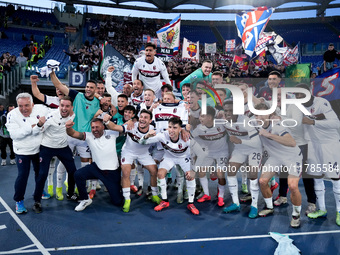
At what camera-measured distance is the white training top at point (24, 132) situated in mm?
5219

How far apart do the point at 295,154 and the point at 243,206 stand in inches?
67.7

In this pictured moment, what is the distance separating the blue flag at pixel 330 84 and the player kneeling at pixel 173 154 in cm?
395

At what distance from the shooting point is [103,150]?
586 centimetres

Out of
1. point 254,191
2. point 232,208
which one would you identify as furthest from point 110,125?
point 254,191

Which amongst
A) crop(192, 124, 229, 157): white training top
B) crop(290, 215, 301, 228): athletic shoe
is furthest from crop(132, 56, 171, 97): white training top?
crop(290, 215, 301, 228): athletic shoe

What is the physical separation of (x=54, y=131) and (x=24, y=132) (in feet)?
1.91

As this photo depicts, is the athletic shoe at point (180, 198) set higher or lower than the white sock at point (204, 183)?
lower

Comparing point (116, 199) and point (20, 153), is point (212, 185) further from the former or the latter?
point (20, 153)

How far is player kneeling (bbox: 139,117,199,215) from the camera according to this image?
5625 millimetres

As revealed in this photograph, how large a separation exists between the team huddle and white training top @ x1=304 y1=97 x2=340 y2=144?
16 mm

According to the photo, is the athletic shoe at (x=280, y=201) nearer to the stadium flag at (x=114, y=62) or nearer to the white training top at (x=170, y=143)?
the white training top at (x=170, y=143)

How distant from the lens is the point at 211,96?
6.66 m

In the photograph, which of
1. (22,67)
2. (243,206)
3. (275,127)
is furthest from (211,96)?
(22,67)

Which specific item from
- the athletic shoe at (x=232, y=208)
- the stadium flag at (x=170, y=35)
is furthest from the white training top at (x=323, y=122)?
the stadium flag at (x=170, y=35)
